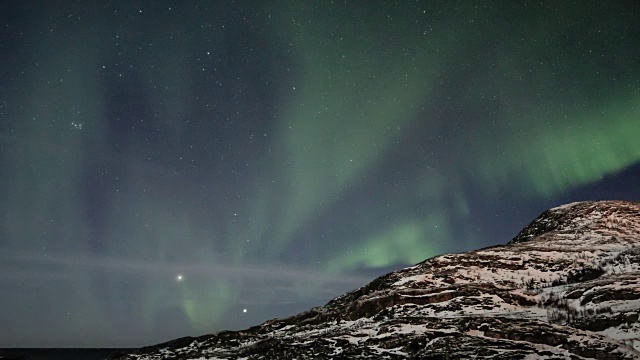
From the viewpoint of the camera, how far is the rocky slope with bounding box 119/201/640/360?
18391 mm

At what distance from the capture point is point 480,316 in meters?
24.1

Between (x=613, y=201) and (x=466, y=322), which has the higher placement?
(x=613, y=201)

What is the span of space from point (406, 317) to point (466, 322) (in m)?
4.18

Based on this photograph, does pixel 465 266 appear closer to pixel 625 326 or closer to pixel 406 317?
pixel 406 317

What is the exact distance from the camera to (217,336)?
3167 centimetres

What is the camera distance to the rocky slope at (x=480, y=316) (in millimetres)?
18391

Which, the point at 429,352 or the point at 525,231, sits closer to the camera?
the point at 429,352

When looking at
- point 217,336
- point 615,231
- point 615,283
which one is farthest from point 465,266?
point 615,231

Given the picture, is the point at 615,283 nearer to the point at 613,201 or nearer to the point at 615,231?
the point at 615,231

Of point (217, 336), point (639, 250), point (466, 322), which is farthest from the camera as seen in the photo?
point (639, 250)

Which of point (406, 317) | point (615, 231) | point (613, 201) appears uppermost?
point (613, 201)

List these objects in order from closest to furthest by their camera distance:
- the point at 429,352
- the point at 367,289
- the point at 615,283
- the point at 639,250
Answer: the point at 429,352 → the point at 615,283 → the point at 639,250 → the point at 367,289

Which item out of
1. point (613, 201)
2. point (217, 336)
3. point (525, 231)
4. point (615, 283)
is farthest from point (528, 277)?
point (613, 201)

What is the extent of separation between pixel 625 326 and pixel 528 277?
14.9m
